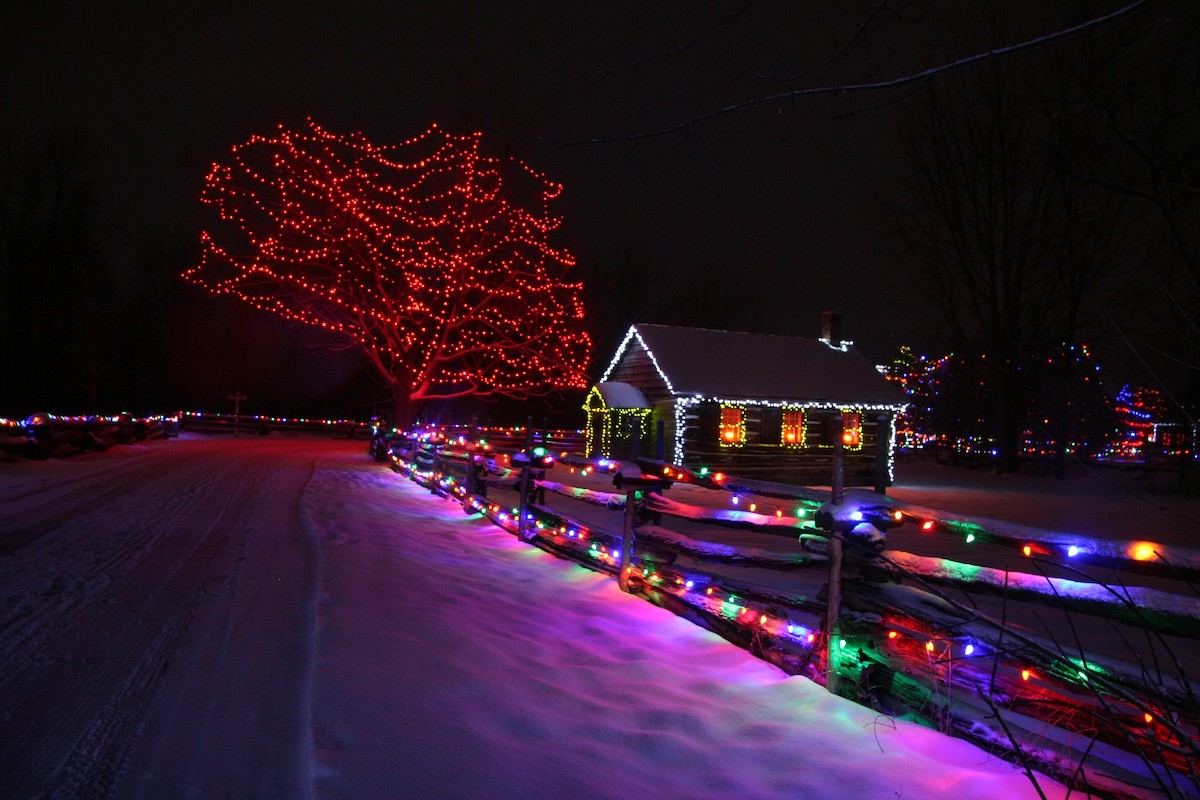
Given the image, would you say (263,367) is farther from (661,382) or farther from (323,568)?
(323,568)

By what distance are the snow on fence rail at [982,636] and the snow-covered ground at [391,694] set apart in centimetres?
18

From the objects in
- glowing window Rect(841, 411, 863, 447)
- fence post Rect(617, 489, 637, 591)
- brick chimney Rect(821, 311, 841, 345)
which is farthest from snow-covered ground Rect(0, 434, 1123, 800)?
brick chimney Rect(821, 311, 841, 345)

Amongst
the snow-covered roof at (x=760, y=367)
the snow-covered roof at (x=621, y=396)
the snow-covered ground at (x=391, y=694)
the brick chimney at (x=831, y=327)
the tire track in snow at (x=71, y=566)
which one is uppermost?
the brick chimney at (x=831, y=327)

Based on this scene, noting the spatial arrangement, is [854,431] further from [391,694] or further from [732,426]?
[391,694]

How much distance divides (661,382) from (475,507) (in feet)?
43.9

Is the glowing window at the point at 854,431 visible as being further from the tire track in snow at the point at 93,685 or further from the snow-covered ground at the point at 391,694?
the tire track in snow at the point at 93,685

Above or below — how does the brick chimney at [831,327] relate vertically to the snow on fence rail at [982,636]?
above

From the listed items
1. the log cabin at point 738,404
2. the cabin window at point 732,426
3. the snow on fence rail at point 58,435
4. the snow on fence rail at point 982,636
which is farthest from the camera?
the cabin window at point 732,426

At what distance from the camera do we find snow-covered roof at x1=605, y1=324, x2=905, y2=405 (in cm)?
2547

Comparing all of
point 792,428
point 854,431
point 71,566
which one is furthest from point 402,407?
point 71,566

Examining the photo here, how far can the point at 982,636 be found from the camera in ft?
12.9

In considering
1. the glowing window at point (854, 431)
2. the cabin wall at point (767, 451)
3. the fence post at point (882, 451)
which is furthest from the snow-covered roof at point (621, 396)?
the fence post at point (882, 451)

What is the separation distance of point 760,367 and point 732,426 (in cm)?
283

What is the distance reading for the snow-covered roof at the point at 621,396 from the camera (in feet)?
83.5
